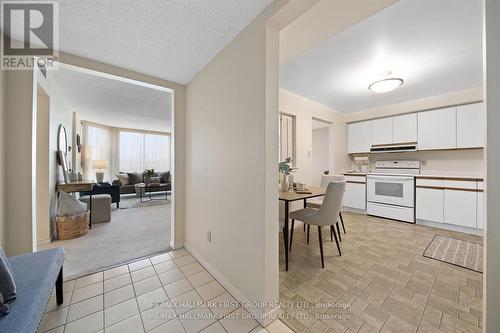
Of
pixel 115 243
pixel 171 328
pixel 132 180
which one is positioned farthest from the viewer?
pixel 132 180

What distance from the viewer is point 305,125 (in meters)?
3.63

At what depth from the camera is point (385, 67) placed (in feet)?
8.00

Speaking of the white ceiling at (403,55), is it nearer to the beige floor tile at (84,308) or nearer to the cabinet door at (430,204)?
the cabinet door at (430,204)

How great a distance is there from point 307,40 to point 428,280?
266 cm

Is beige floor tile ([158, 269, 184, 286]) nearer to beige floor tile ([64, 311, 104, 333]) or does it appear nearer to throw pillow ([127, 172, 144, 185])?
beige floor tile ([64, 311, 104, 333])

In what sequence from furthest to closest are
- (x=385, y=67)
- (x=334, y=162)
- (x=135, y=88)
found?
(x=334, y=162), (x=135, y=88), (x=385, y=67)

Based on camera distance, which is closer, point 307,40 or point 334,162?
point 307,40

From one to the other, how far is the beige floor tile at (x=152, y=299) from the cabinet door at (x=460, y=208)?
14.9 ft

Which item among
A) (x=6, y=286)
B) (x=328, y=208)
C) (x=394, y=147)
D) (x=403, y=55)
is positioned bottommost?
(x=6, y=286)

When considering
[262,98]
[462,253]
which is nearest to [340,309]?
[262,98]

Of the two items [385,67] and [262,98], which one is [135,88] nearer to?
[262,98]

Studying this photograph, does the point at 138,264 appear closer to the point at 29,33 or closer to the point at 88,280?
the point at 88,280

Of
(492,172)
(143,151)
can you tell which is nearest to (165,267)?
(492,172)

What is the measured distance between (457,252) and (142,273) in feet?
12.8
